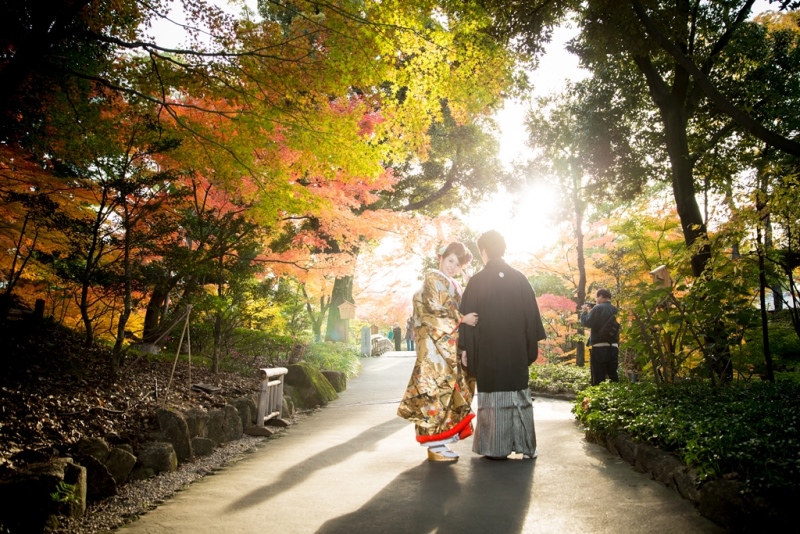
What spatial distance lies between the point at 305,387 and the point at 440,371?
4.93m

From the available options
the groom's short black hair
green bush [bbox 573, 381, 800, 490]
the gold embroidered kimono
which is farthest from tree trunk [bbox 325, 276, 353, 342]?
the groom's short black hair

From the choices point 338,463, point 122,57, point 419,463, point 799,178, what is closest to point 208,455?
point 338,463

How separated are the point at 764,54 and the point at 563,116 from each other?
6502 millimetres

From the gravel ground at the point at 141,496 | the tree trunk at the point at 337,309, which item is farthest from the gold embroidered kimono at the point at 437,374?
the tree trunk at the point at 337,309

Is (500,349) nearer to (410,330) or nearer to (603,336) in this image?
(603,336)

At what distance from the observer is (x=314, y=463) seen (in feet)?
15.5

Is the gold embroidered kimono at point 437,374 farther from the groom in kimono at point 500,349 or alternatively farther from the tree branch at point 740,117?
the tree branch at point 740,117

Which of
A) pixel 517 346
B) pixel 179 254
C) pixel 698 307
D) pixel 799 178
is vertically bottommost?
pixel 517 346

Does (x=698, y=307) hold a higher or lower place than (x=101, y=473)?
higher

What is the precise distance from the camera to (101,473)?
3.55 metres

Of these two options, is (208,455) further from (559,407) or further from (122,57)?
(559,407)

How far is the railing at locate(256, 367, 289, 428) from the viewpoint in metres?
6.57

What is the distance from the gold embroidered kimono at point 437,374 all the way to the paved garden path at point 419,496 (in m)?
0.37

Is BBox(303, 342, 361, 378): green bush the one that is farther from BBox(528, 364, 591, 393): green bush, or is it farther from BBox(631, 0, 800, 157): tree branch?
BBox(631, 0, 800, 157): tree branch
